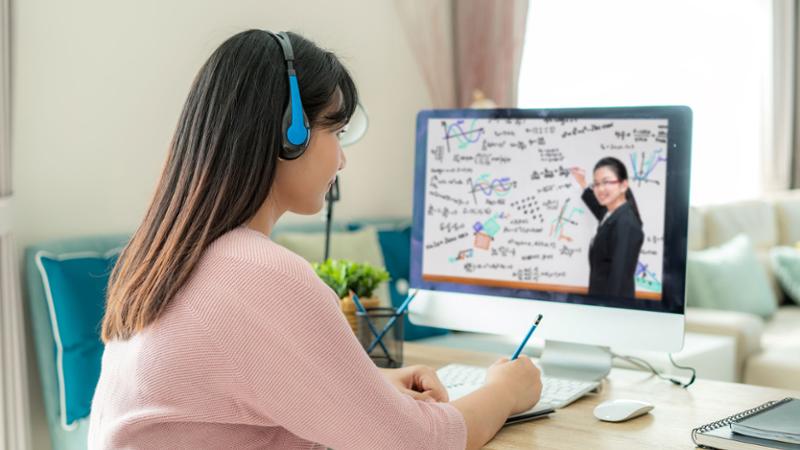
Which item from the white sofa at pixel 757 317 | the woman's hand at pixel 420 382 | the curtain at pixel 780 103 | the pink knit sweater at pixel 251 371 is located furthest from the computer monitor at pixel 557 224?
the curtain at pixel 780 103

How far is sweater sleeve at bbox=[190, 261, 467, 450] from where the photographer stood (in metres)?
0.89

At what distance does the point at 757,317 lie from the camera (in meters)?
3.71

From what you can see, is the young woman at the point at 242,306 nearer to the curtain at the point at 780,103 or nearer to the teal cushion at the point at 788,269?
the teal cushion at the point at 788,269

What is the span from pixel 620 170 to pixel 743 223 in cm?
313

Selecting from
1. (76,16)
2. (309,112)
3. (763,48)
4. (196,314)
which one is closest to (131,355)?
(196,314)

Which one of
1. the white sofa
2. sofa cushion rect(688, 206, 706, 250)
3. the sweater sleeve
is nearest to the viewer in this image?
the sweater sleeve

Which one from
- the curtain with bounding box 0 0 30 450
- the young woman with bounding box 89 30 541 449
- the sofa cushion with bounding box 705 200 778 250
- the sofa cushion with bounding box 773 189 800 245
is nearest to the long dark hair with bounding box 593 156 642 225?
the young woman with bounding box 89 30 541 449

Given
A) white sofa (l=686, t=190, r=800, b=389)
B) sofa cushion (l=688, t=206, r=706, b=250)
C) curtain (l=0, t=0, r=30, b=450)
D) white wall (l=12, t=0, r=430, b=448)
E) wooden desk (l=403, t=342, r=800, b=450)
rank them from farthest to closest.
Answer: sofa cushion (l=688, t=206, r=706, b=250), white sofa (l=686, t=190, r=800, b=389), white wall (l=12, t=0, r=430, b=448), curtain (l=0, t=0, r=30, b=450), wooden desk (l=403, t=342, r=800, b=450)

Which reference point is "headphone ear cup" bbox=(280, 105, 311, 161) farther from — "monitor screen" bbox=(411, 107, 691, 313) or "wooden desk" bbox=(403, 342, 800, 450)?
Answer: "monitor screen" bbox=(411, 107, 691, 313)

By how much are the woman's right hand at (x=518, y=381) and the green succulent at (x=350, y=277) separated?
39 centimetres

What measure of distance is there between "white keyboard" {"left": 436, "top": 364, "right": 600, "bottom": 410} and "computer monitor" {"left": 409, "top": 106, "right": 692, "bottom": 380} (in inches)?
2.9

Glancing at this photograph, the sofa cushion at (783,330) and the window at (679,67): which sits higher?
the window at (679,67)

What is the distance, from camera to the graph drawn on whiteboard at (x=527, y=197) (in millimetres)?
1419

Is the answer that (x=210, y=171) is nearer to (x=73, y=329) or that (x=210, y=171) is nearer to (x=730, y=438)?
(x=730, y=438)
